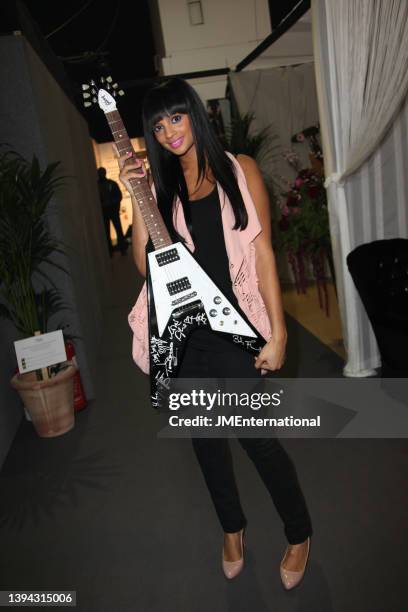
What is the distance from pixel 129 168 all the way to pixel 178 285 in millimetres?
366

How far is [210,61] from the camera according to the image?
26.1ft

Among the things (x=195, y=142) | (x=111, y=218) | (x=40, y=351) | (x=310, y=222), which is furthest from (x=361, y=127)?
(x=111, y=218)

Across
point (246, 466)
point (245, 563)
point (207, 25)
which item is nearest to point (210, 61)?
point (207, 25)

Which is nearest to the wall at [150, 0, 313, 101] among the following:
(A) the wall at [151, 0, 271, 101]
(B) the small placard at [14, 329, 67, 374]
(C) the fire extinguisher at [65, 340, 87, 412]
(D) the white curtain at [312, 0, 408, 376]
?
(A) the wall at [151, 0, 271, 101]

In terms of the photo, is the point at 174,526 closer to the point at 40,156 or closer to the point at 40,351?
the point at 40,351

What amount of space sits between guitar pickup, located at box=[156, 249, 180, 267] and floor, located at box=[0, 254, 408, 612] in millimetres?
1071

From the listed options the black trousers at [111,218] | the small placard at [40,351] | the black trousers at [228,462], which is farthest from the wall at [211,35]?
the black trousers at [228,462]

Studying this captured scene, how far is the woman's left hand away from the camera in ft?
5.17

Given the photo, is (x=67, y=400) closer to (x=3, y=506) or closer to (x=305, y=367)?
(x=3, y=506)

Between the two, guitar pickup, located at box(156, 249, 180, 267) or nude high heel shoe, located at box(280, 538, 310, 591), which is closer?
guitar pickup, located at box(156, 249, 180, 267)

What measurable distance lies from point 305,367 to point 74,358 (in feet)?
4.95

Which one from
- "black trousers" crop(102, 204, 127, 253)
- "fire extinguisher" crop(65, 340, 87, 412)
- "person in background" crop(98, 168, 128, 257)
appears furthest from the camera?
"black trousers" crop(102, 204, 127, 253)

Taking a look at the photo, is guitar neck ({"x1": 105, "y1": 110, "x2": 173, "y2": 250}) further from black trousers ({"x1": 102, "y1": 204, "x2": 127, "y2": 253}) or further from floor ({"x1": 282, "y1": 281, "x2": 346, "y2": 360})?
black trousers ({"x1": 102, "y1": 204, "x2": 127, "y2": 253})

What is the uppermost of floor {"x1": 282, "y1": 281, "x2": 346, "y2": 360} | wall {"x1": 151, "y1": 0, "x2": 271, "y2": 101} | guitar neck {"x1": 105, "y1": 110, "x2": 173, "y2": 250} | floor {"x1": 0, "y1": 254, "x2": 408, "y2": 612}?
wall {"x1": 151, "y1": 0, "x2": 271, "y2": 101}
